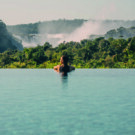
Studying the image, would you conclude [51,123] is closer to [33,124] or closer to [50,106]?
[33,124]

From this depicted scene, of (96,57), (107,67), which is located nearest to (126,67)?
(107,67)

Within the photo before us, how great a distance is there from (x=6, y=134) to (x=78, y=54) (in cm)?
14858

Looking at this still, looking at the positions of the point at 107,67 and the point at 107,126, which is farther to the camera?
the point at 107,67

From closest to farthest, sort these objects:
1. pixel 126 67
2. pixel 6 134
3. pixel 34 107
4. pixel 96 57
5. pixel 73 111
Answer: pixel 6 134, pixel 73 111, pixel 34 107, pixel 126 67, pixel 96 57

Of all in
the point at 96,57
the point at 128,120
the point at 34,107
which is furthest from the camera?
the point at 96,57

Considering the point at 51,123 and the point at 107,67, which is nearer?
the point at 51,123

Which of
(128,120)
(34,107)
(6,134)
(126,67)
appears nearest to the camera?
(6,134)

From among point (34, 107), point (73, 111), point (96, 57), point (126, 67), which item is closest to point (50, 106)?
point (34, 107)

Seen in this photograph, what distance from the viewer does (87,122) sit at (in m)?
18.7

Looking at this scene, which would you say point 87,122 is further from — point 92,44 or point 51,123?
point 92,44

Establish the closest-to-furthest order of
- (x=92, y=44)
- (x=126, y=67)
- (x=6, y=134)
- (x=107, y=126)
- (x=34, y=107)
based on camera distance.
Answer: (x=6, y=134) < (x=107, y=126) < (x=34, y=107) < (x=126, y=67) < (x=92, y=44)

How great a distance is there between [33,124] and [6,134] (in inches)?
93.7

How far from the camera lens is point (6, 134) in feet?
52.6

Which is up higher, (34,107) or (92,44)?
(92,44)
